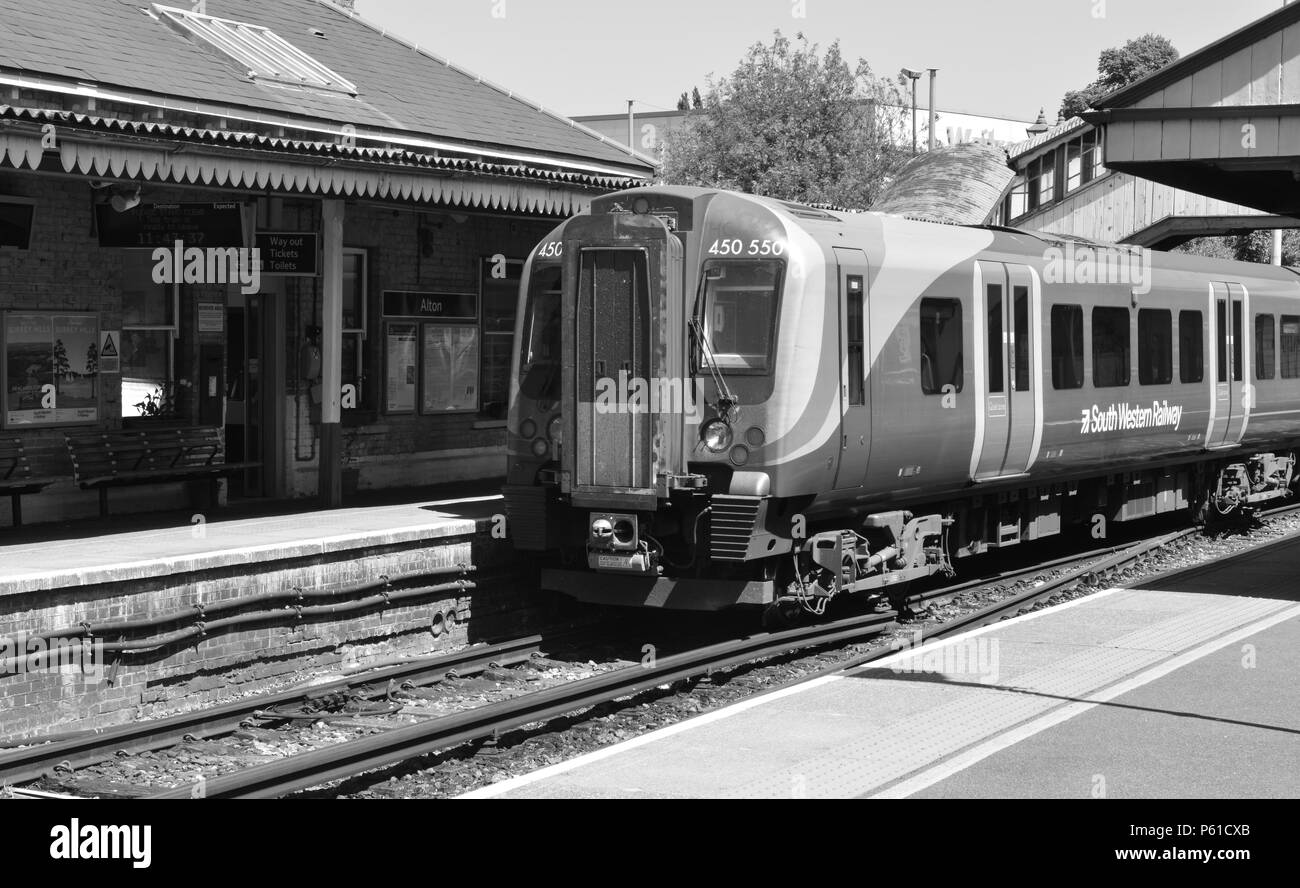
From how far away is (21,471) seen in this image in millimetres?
12523

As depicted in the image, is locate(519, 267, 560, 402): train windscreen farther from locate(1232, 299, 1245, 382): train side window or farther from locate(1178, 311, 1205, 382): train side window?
locate(1232, 299, 1245, 382): train side window

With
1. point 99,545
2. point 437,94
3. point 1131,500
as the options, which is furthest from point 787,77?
point 99,545

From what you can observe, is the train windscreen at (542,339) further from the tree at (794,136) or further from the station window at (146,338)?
the tree at (794,136)

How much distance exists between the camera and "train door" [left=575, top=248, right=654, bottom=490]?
1042 cm

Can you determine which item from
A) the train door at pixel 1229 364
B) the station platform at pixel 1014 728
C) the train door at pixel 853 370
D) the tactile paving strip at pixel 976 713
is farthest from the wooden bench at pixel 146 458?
the train door at pixel 1229 364

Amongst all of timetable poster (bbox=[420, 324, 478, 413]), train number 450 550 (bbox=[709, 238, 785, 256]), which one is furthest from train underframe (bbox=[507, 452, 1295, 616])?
timetable poster (bbox=[420, 324, 478, 413])

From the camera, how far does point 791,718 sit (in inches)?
320

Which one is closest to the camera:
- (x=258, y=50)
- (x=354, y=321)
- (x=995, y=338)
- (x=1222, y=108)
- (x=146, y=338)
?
(x=1222, y=108)

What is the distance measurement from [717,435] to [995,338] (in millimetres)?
3264

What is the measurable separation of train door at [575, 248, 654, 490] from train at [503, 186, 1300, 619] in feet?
0.05

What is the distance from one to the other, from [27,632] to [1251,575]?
10.1 metres

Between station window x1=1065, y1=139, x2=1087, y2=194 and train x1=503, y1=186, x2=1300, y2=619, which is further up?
station window x1=1065, y1=139, x2=1087, y2=194

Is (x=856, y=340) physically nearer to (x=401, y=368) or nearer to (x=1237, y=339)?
(x=401, y=368)

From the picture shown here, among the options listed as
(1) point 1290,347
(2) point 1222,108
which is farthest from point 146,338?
(1) point 1290,347
